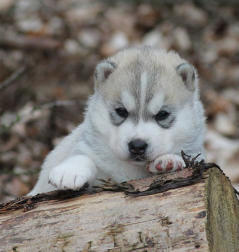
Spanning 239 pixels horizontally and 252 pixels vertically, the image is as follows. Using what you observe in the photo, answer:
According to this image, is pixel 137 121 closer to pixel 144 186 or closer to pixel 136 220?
pixel 144 186

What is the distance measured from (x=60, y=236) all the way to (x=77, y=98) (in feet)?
16.2

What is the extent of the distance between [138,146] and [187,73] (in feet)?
Answer: 2.95

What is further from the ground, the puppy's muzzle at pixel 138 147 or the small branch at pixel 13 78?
the small branch at pixel 13 78

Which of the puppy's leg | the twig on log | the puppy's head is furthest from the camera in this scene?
the puppy's head

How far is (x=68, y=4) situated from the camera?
1035 cm

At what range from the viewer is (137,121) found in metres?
4.17

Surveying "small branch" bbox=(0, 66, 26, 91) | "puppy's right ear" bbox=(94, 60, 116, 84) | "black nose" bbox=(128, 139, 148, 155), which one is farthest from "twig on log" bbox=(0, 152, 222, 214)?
"small branch" bbox=(0, 66, 26, 91)

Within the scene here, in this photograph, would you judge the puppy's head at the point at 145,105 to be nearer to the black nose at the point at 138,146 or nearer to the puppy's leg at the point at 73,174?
the black nose at the point at 138,146

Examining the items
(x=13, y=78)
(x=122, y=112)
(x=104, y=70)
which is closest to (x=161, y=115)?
(x=122, y=112)

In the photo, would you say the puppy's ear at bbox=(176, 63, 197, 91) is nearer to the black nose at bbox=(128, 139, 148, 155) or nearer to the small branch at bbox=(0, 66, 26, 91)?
the black nose at bbox=(128, 139, 148, 155)

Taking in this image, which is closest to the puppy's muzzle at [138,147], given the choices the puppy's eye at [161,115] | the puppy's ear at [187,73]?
the puppy's eye at [161,115]

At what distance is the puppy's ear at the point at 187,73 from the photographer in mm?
4461

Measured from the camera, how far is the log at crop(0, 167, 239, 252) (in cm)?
314

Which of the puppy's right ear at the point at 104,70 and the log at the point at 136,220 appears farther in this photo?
the puppy's right ear at the point at 104,70
